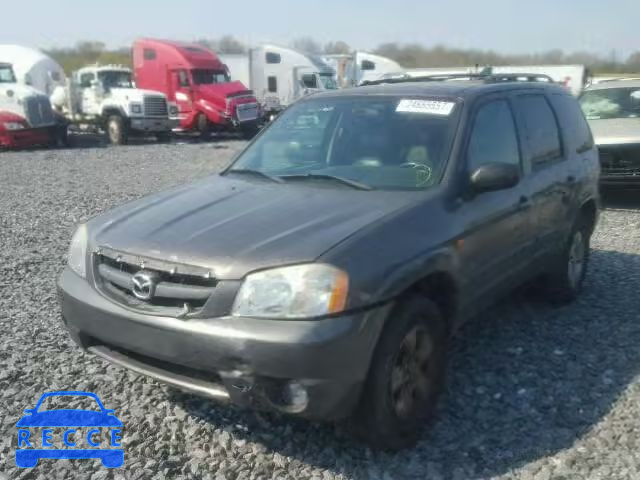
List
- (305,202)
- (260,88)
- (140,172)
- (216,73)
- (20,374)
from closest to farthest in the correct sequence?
1. (305,202)
2. (20,374)
3. (140,172)
4. (216,73)
5. (260,88)

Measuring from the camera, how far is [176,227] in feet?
10.1

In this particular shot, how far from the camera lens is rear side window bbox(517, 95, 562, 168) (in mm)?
4402

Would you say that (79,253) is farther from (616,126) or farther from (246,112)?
(246,112)

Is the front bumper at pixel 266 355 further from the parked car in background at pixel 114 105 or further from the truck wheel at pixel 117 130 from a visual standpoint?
the truck wheel at pixel 117 130

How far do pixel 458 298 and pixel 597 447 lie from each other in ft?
3.31

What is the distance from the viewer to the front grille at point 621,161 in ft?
28.4

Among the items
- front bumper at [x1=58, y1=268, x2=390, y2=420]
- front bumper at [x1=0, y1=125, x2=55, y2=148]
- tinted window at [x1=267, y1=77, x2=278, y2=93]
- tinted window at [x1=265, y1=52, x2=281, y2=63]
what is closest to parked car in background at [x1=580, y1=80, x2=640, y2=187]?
front bumper at [x1=58, y1=268, x2=390, y2=420]

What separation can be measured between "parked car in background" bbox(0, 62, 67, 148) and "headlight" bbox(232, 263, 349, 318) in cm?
1755

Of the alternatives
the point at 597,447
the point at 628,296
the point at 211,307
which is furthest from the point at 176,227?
the point at 628,296

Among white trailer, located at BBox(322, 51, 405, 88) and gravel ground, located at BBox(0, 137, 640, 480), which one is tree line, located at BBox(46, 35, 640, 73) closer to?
white trailer, located at BBox(322, 51, 405, 88)

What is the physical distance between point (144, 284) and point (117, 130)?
772 inches

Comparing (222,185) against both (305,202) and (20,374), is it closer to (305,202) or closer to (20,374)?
(305,202)

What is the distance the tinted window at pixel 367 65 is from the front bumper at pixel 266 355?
2934 centimetres

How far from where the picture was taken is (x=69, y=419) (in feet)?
11.0
